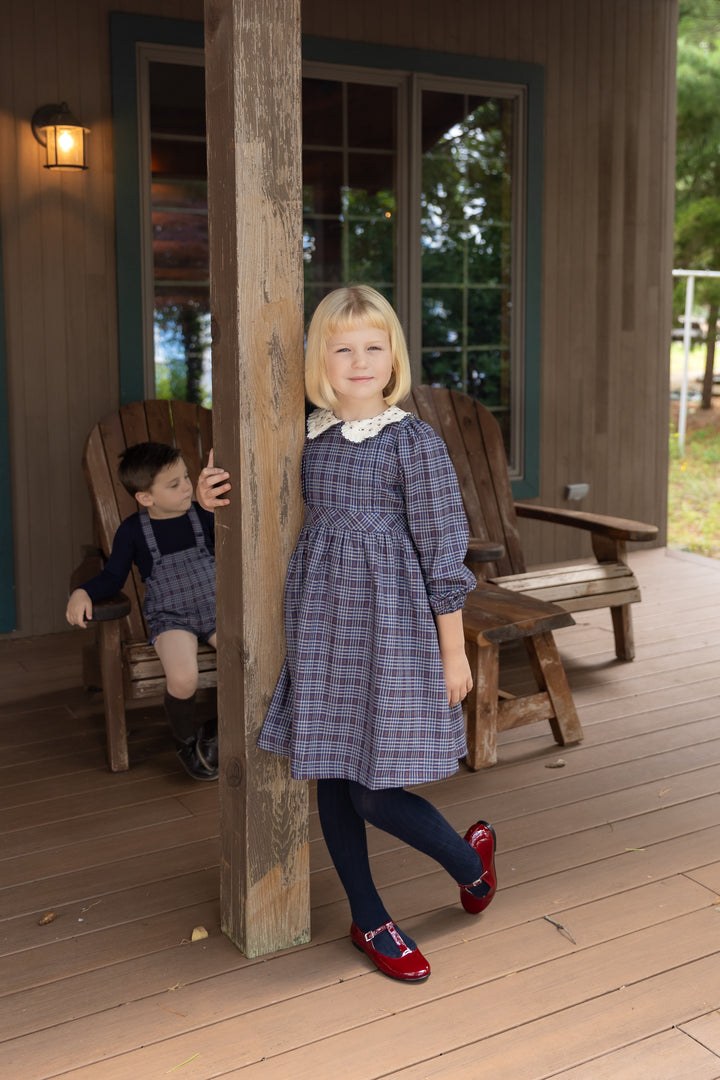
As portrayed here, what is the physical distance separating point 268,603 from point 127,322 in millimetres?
2827

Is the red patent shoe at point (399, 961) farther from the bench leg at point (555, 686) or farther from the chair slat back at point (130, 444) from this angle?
the chair slat back at point (130, 444)

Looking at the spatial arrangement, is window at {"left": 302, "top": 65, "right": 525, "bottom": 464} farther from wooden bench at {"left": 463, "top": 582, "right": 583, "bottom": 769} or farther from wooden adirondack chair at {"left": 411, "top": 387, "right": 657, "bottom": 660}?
wooden bench at {"left": 463, "top": 582, "right": 583, "bottom": 769}

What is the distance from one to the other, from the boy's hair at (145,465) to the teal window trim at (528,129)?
2.59 meters

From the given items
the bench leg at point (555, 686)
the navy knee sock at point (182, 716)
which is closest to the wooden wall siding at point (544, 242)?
the navy knee sock at point (182, 716)

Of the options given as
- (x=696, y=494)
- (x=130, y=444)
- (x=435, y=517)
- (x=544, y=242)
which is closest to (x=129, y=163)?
(x=130, y=444)

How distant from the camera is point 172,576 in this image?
319 centimetres

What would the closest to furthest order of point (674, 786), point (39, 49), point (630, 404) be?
point (674, 786)
point (39, 49)
point (630, 404)

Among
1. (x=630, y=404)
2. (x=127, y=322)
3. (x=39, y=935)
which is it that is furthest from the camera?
(x=630, y=404)

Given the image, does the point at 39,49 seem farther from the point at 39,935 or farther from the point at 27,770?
the point at 39,935

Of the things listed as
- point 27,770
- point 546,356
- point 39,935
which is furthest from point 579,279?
point 39,935

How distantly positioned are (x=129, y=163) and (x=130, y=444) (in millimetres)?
1444

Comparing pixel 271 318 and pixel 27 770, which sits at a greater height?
pixel 271 318

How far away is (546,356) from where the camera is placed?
5770mm

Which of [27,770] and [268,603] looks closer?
[268,603]
